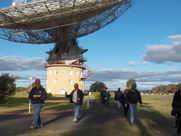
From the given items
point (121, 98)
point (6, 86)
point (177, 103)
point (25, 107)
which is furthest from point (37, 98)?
point (6, 86)

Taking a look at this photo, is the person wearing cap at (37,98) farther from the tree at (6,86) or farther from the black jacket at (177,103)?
the tree at (6,86)

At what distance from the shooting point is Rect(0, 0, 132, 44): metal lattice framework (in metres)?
53.7

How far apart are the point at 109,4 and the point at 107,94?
57.2 ft

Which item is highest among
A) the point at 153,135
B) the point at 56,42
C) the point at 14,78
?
the point at 56,42

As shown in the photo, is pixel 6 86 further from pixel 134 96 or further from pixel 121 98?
pixel 134 96

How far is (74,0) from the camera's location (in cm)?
5281

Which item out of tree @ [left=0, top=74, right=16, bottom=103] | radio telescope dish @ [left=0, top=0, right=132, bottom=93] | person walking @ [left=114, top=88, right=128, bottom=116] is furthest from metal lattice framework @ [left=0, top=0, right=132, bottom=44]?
person walking @ [left=114, top=88, right=128, bottom=116]

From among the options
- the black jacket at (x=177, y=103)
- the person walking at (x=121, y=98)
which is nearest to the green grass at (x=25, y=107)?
the person walking at (x=121, y=98)

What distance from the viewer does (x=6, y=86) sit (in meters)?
52.3

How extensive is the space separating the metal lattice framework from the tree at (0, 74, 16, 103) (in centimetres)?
777

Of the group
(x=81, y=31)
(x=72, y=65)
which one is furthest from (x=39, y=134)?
(x=72, y=65)

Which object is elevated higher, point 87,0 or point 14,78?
point 87,0

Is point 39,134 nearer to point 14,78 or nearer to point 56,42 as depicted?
point 14,78

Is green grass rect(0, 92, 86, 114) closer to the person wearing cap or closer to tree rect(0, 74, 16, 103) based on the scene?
tree rect(0, 74, 16, 103)
